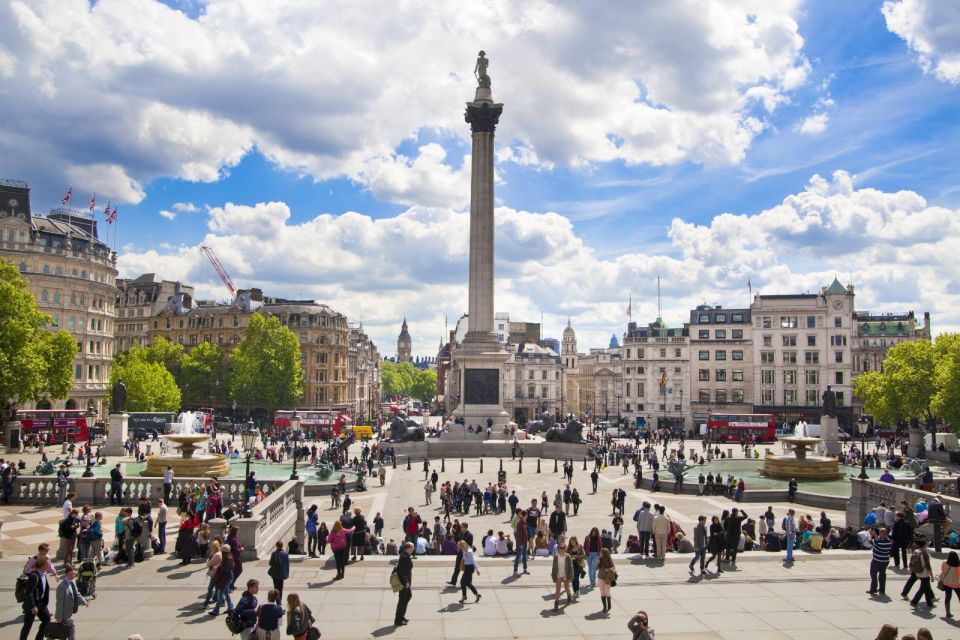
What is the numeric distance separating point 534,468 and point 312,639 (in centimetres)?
3854

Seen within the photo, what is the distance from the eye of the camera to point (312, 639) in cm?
1129

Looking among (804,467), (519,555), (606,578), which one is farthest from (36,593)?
(804,467)

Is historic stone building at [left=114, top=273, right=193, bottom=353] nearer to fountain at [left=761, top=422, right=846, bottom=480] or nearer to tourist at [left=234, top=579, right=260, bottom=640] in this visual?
fountain at [left=761, top=422, right=846, bottom=480]

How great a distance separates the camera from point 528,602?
1596cm

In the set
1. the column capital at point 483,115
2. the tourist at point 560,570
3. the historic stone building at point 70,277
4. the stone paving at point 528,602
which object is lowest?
the stone paving at point 528,602

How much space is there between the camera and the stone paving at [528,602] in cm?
1392

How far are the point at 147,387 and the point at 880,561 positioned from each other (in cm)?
6850

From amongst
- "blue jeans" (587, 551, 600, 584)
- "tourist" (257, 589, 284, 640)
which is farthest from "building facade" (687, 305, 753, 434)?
"tourist" (257, 589, 284, 640)

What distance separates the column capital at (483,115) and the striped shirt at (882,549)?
59.0 m

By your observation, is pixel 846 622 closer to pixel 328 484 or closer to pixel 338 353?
pixel 328 484

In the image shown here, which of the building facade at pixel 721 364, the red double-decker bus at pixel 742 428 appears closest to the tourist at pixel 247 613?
the red double-decker bus at pixel 742 428

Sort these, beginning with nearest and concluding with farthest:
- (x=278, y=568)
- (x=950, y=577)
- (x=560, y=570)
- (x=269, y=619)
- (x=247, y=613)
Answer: (x=269, y=619) → (x=247, y=613) → (x=950, y=577) → (x=278, y=568) → (x=560, y=570)

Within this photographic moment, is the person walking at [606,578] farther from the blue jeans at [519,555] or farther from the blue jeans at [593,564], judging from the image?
the blue jeans at [519,555]

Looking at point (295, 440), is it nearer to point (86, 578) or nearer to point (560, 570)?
point (86, 578)
